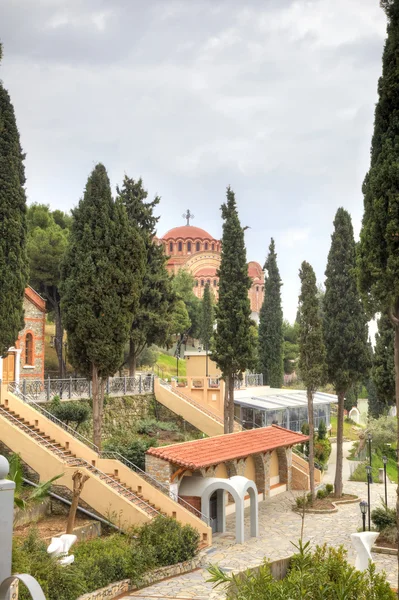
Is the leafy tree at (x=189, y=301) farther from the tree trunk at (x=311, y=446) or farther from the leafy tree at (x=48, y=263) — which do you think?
the tree trunk at (x=311, y=446)

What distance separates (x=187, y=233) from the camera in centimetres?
9075

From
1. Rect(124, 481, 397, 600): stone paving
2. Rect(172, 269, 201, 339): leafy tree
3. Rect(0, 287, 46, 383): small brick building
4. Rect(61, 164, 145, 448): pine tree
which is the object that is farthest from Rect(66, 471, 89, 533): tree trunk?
Rect(172, 269, 201, 339): leafy tree

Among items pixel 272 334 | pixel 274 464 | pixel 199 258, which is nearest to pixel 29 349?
pixel 274 464

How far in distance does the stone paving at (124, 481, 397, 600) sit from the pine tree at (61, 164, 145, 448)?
6929 millimetres

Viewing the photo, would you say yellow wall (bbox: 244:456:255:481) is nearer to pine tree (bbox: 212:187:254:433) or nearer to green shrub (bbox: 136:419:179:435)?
pine tree (bbox: 212:187:254:433)

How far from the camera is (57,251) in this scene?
116 feet

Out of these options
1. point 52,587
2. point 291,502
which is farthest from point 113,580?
point 291,502

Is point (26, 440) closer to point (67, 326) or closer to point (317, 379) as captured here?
point (67, 326)

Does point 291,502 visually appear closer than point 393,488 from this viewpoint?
Yes

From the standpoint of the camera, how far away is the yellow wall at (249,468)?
85.9 feet

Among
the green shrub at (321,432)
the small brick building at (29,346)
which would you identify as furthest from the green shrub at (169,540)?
the green shrub at (321,432)

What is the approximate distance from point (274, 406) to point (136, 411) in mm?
8309

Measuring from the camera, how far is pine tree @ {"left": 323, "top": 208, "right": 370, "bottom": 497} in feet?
90.7

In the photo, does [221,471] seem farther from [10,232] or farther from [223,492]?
[10,232]
